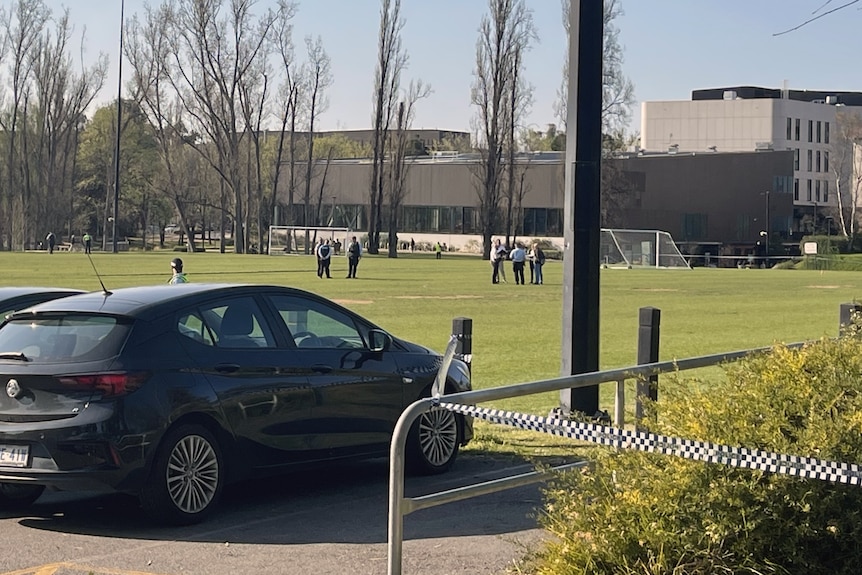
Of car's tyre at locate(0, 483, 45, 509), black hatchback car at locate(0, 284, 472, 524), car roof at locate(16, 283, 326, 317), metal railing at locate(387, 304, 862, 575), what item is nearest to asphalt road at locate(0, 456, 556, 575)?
car's tyre at locate(0, 483, 45, 509)

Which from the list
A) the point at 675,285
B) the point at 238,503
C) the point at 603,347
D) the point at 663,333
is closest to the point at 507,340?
the point at 603,347

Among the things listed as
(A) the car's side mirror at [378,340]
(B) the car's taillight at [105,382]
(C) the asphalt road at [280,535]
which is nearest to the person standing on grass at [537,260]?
(A) the car's side mirror at [378,340]

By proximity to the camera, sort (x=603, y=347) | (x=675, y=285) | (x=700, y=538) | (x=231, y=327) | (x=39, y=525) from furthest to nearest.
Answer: (x=675, y=285), (x=603, y=347), (x=231, y=327), (x=39, y=525), (x=700, y=538)

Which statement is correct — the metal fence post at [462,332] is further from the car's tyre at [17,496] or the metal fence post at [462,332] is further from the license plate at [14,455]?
the license plate at [14,455]

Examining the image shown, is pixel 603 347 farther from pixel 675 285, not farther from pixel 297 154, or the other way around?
pixel 297 154

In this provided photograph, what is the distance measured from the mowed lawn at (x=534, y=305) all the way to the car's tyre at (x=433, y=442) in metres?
3.45

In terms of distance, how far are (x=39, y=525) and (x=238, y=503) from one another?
4.75ft

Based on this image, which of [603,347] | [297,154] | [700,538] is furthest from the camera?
[297,154]

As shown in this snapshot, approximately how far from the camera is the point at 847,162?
436 ft

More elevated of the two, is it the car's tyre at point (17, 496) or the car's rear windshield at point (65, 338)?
the car's rear windshield at point (65, 338)

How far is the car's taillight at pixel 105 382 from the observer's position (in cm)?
785

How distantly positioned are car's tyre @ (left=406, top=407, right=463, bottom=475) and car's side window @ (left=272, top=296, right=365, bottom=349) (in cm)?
82

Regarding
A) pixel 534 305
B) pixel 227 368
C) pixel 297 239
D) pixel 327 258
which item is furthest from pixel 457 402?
pixel 297 239

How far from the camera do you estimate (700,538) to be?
16.0 ft
